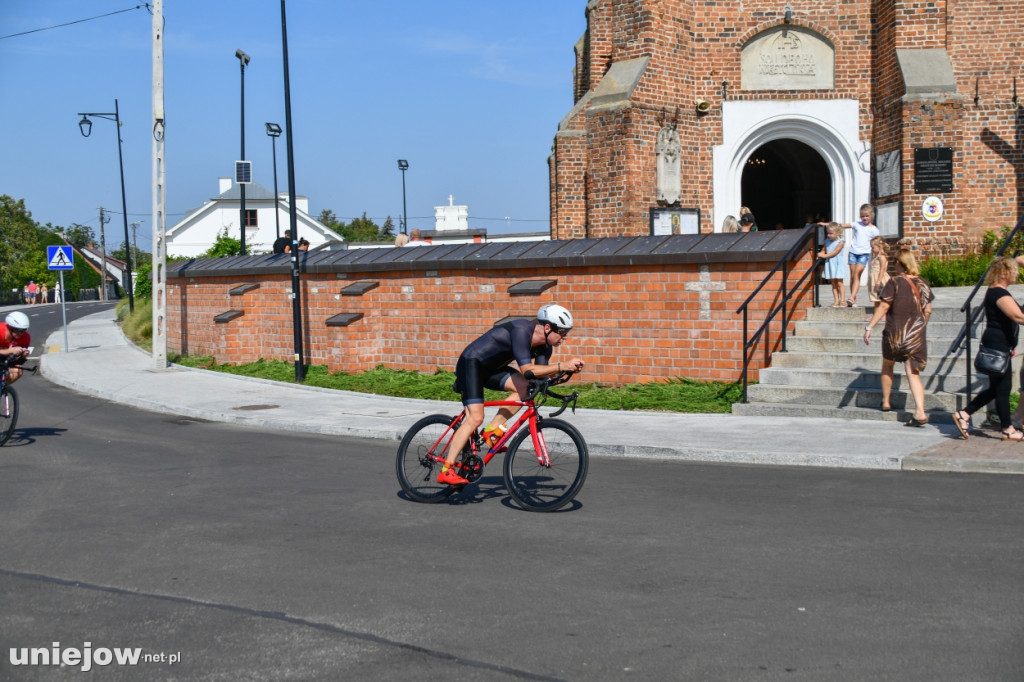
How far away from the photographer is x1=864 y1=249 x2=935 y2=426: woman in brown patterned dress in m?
11.0

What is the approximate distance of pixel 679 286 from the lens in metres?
14.7

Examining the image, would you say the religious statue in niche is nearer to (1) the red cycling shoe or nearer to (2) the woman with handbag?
(2) the woman with handbag

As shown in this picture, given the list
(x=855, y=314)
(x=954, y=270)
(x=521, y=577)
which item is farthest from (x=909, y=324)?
(x=954, y=270)

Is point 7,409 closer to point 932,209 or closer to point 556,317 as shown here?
point 556,317

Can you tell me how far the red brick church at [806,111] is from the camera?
19.1 m

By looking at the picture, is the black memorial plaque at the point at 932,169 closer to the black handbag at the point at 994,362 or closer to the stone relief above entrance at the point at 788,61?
the stone relief above entrance at the point at 788,61

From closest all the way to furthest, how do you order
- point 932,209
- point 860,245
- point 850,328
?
point 850,328
point 860,245
point 932,209

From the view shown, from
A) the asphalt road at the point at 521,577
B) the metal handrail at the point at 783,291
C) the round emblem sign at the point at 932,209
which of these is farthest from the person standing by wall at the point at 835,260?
the round emblem sign at the point at 932,209

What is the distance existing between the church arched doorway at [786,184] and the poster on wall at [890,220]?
374cm

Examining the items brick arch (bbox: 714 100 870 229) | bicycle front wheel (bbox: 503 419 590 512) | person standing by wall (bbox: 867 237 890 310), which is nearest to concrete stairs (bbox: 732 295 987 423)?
person standing by wall (bbox: 867 237 890 310)

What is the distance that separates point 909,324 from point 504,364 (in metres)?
5.32

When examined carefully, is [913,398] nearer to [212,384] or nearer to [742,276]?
[742,276]

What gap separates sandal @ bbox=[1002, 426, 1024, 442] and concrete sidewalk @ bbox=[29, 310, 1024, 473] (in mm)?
106

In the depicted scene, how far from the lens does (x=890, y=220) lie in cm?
1952
